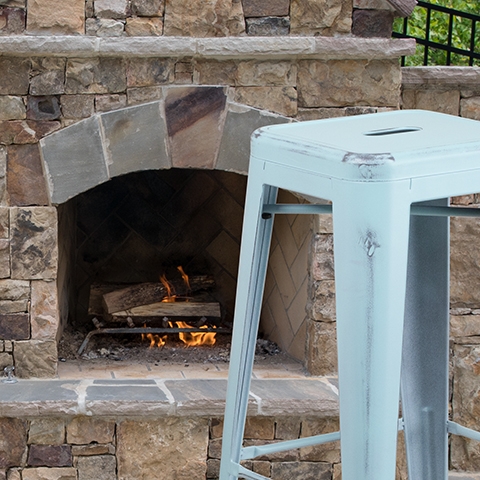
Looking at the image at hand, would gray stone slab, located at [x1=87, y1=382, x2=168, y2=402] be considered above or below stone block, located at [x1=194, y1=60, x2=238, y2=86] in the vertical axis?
below

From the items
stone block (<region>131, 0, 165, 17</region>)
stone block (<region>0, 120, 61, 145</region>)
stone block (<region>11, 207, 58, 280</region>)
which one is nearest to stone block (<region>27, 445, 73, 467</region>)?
stone block (<region>11, 207, 58, 280</region>)

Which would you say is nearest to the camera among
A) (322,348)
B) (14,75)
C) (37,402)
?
(37,402)

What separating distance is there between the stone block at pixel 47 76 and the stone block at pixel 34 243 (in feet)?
1.46

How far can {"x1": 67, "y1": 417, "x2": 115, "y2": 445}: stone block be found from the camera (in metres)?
3.04

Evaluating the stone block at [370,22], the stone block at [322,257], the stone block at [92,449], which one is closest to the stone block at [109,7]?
the stone block at [370,22]

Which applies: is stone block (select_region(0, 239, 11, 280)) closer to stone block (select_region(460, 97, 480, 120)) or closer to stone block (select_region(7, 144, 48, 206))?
stone block (select_region(7, 144, 48, 206))

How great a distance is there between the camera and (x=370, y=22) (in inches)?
124

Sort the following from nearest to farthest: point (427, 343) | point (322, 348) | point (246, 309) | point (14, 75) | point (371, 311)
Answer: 1. point (371, 311)
2. point (246, 309)
3. point (427, 343)
4. point (14, 75)
5. point (322, 348)

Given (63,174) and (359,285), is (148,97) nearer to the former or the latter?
(63,174)

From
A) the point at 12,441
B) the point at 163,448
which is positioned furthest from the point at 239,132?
the point at 12,441

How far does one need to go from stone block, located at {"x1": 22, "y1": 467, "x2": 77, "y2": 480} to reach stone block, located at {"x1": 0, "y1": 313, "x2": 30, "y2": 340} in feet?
1.64

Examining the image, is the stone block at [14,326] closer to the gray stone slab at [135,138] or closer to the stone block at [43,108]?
the gray stone slab at [135,138]

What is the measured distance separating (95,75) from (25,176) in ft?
1.53

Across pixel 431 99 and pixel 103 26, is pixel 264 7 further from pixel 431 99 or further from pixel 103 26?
pixel 431 99
